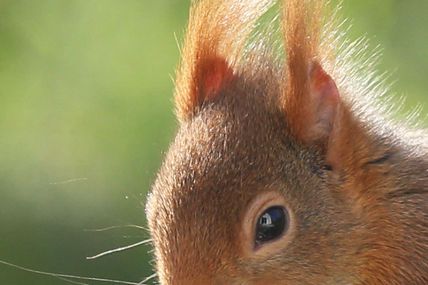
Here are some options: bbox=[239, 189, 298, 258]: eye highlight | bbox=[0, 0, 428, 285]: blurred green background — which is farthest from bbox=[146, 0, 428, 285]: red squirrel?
bbox=[0, 0, 428, 285]: blurred green background

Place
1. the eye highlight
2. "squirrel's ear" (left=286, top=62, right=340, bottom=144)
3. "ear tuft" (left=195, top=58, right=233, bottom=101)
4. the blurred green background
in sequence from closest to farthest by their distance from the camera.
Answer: the eye highlight, "squirrel's ear" (left=286, top=62, right=340, bottom=144), "ear tuft" (left=195, top=58, right=233, bottom=101), the blurred green background

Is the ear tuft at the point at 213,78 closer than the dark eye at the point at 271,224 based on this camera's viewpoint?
No

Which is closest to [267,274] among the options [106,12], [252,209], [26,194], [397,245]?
[252,209]

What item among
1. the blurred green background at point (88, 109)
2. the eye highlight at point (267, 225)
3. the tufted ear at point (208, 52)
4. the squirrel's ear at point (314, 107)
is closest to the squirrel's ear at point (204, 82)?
the tufted ear at point (208, 52)

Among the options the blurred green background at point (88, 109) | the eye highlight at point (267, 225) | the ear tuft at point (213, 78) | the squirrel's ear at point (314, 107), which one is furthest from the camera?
the blurred green background at point (88, 109)

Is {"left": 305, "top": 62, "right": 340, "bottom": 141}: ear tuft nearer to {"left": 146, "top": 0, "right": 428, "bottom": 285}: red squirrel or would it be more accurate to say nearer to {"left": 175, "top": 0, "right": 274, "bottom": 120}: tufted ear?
{"left": 146, "top": 0, "right": 428, "bottom": 285}: red squirrel

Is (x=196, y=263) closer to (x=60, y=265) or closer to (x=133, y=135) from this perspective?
(x=60, y=265)

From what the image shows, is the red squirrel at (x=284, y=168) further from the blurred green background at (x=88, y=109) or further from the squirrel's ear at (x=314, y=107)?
the blurred green background at (x=88, y=109)

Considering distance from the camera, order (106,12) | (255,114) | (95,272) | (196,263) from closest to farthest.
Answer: (196,263), (255,114), (95,272), (106,12)
